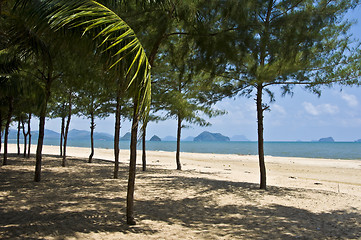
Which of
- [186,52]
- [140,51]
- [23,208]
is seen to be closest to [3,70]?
[23,208]

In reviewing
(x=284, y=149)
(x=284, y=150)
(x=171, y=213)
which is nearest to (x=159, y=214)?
(x=171, y=213)

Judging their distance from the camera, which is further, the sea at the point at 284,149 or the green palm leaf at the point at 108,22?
the sea at the point at 284,149

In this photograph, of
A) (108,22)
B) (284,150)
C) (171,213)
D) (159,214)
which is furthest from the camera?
(284,150)

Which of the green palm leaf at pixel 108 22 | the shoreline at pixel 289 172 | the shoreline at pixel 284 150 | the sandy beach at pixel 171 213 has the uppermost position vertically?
the green palm leaf at pixel 108 22

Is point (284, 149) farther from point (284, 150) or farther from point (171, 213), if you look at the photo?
point (171, 213)

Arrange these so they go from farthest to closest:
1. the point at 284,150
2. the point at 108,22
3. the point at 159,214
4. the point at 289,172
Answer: the point at 284,150 < the point at 289,172 < the point at 159,214 < the point at 108,22

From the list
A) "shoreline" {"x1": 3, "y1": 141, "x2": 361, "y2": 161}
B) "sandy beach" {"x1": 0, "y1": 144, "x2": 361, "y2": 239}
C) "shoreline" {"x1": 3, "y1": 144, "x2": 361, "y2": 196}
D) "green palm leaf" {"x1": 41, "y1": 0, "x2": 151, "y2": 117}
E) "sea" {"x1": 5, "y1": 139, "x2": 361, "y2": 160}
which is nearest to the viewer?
"green palm leaf" {"x1": 41, "y1": 0, "x2": 151, "y2": 117}

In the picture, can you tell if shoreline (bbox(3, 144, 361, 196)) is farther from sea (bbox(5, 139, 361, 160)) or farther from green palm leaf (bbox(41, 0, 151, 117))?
green palm leaf (bbox(41, 0, 151, 117))

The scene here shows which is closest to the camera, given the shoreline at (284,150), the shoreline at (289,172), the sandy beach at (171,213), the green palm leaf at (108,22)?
the green palm leaf at (108,22)

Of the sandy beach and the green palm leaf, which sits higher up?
the green palm leaf

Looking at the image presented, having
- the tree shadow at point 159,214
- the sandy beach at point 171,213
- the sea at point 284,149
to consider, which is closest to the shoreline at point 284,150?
the sea at point 284,149

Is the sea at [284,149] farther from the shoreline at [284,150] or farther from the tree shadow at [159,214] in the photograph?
the tree shadow at [159,214]

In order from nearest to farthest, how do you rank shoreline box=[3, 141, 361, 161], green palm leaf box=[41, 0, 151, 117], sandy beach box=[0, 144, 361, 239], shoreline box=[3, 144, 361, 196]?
1. green palm leaf box=[41, 0, 151, 117]
2. sandy beach box=[0, 144, 361, 239]
3. shoreline box=[3, 144, 361, 196]
4. shoreline box=[3, 141, 361, 161]

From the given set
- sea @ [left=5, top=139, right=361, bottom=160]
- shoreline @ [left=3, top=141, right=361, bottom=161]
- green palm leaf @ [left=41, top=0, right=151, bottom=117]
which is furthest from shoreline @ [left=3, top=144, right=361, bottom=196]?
shoreline @ [left=3, top=141, right=361, bottom=161]
